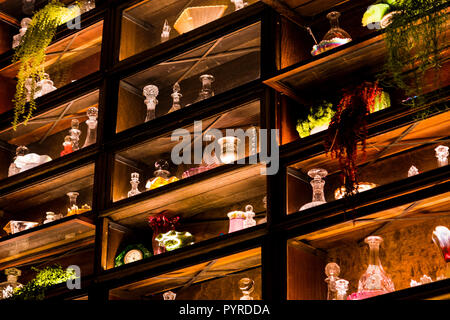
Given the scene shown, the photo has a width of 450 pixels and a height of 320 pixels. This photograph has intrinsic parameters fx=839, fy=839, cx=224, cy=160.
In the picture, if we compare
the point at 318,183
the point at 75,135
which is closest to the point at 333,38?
the point at 318,183

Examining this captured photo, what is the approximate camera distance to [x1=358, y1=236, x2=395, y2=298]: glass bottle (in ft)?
10.8

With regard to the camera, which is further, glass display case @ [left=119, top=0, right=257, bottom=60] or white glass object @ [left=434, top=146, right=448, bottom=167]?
glass display case @ [left=119, top=0, right=257, bottom=60]

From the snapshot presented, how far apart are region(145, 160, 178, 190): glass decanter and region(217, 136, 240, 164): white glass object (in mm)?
329

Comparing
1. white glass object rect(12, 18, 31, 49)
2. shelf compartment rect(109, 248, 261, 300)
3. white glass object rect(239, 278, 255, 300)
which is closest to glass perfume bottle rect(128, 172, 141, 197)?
shelf compartment rect(109, 248, 261, 300)

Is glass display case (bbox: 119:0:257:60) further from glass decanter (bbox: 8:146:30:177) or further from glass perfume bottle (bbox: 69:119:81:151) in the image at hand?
glass decanter (bbox: 8:146:30:177)

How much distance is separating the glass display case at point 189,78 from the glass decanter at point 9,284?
0.95 meters

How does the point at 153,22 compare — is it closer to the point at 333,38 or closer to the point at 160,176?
the point at 160,176

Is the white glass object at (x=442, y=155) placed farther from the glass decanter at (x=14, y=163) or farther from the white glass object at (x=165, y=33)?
the glass decanter at (x=14, y=163)

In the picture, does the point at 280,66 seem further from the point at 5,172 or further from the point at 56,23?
the point at 5,172

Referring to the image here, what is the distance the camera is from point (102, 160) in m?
4.25

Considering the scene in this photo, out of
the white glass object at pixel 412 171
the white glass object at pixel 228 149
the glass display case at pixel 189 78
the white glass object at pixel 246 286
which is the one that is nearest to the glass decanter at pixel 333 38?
the glass display case at pixel 189 78

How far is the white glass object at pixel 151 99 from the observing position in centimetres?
432

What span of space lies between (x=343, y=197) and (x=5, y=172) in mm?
2473
